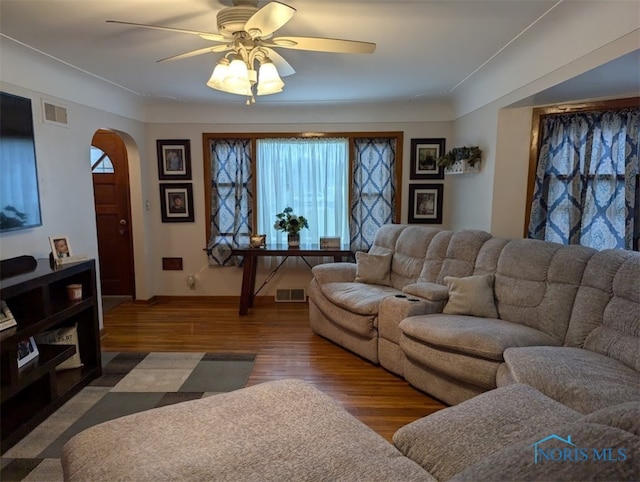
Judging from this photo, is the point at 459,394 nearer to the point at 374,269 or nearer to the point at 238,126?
the point at 374,269

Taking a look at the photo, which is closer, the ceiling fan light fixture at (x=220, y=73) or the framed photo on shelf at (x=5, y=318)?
the ceiling fan light fixture at (x=220, y=73)

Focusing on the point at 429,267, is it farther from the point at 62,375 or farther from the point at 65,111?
the point at 65,111

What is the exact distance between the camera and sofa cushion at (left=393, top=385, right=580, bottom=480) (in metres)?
1.25

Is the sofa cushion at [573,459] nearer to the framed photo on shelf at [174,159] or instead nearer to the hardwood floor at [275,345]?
the hardwood floor at [275,345]

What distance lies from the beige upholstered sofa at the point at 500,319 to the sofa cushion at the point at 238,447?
1078 millimetres

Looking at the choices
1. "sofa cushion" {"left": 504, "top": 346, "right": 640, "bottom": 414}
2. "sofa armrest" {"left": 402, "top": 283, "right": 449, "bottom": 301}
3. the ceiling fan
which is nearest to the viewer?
"sofa cushion" {"left": 504, "top": 346, "right": 640, "bottom": 414}

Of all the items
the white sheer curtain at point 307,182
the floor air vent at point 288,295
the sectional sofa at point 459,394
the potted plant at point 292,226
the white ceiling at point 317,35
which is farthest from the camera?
the floor air vent at point 288,295

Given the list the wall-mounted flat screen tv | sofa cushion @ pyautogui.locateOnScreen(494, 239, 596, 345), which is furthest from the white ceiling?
sofa cushion @ pyautogui.locateOnScreen(494, 239, 596, 345)

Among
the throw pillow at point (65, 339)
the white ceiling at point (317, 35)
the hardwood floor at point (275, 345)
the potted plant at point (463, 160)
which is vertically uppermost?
the white ceiling at point (317, 35)

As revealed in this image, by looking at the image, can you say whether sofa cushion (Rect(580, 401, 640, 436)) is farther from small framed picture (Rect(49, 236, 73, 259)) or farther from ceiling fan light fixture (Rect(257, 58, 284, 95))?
small framed picture (Rect(49, 236, 73, 259))

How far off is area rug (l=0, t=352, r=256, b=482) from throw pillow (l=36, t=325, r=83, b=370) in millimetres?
227

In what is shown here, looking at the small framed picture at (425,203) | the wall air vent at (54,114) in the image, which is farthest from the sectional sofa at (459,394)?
the wall air vent at (54,114)

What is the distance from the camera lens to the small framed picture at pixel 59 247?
2.71 m

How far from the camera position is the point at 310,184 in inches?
183
